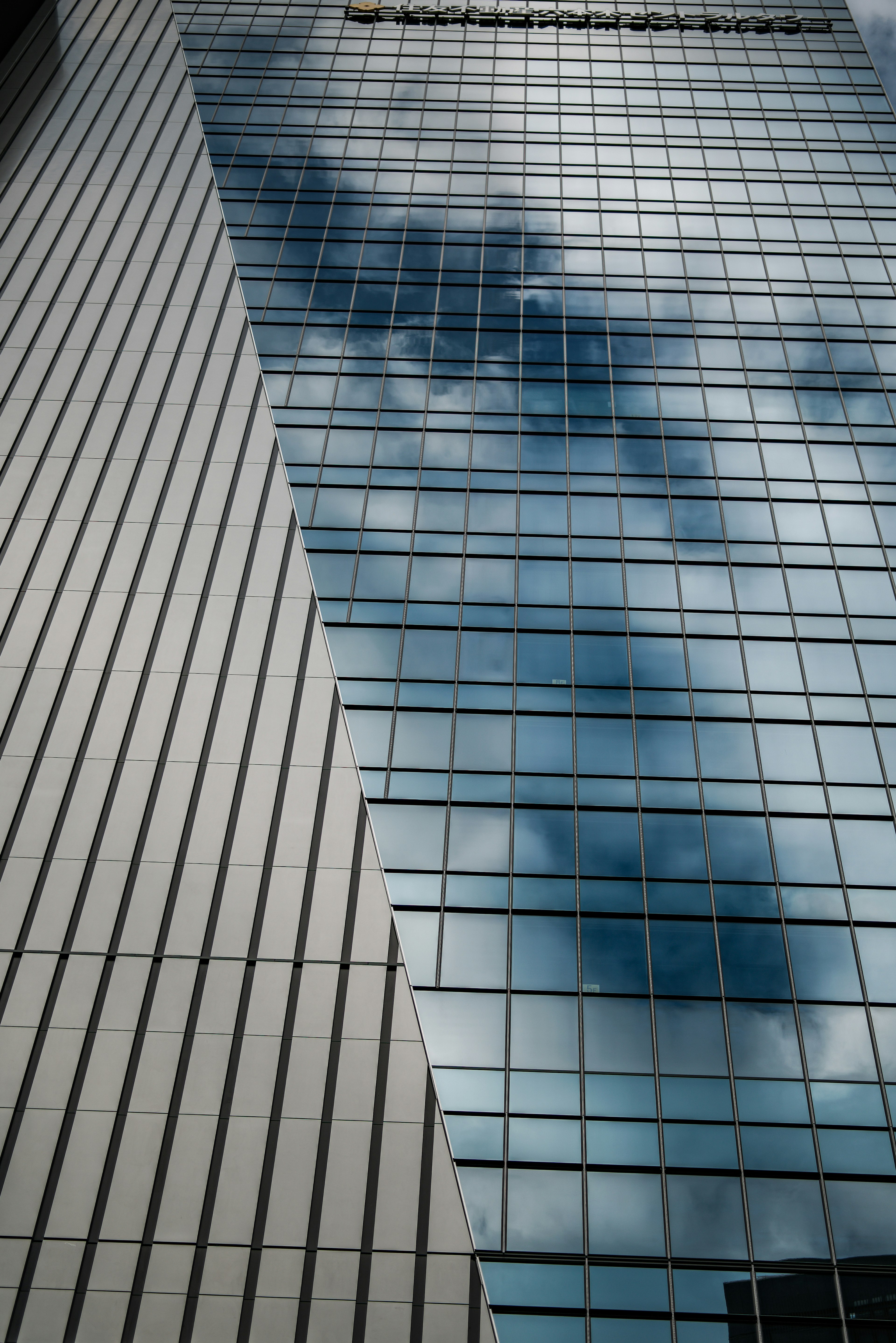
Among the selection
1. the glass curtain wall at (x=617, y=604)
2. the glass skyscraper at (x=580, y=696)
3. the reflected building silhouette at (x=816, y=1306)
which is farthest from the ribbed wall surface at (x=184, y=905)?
the reflected building silhouette at (x=816, y=1306)

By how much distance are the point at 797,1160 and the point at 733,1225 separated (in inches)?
77.0

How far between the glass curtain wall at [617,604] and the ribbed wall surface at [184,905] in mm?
1274

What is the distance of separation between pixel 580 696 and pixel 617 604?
149 inches

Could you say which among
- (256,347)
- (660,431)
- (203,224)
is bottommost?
(660,431)

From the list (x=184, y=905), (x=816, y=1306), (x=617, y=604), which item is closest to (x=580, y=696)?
(x=617, y=604)

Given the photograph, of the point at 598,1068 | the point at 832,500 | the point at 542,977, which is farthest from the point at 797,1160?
the point at 832,500

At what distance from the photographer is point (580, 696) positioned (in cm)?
2848

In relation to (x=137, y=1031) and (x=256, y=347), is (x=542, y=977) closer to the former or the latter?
(x=137, y=1031)

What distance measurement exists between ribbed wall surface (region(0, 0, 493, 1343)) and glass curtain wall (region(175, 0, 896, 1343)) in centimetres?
127

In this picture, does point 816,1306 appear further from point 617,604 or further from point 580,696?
point 617,604

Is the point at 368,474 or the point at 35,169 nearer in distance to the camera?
the point at 368,474

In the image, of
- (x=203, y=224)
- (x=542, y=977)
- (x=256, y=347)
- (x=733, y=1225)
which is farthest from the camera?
(x=203, y=224)

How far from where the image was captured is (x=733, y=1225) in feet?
67.9

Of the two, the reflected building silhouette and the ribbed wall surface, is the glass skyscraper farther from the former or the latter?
the ribbed wall surface
